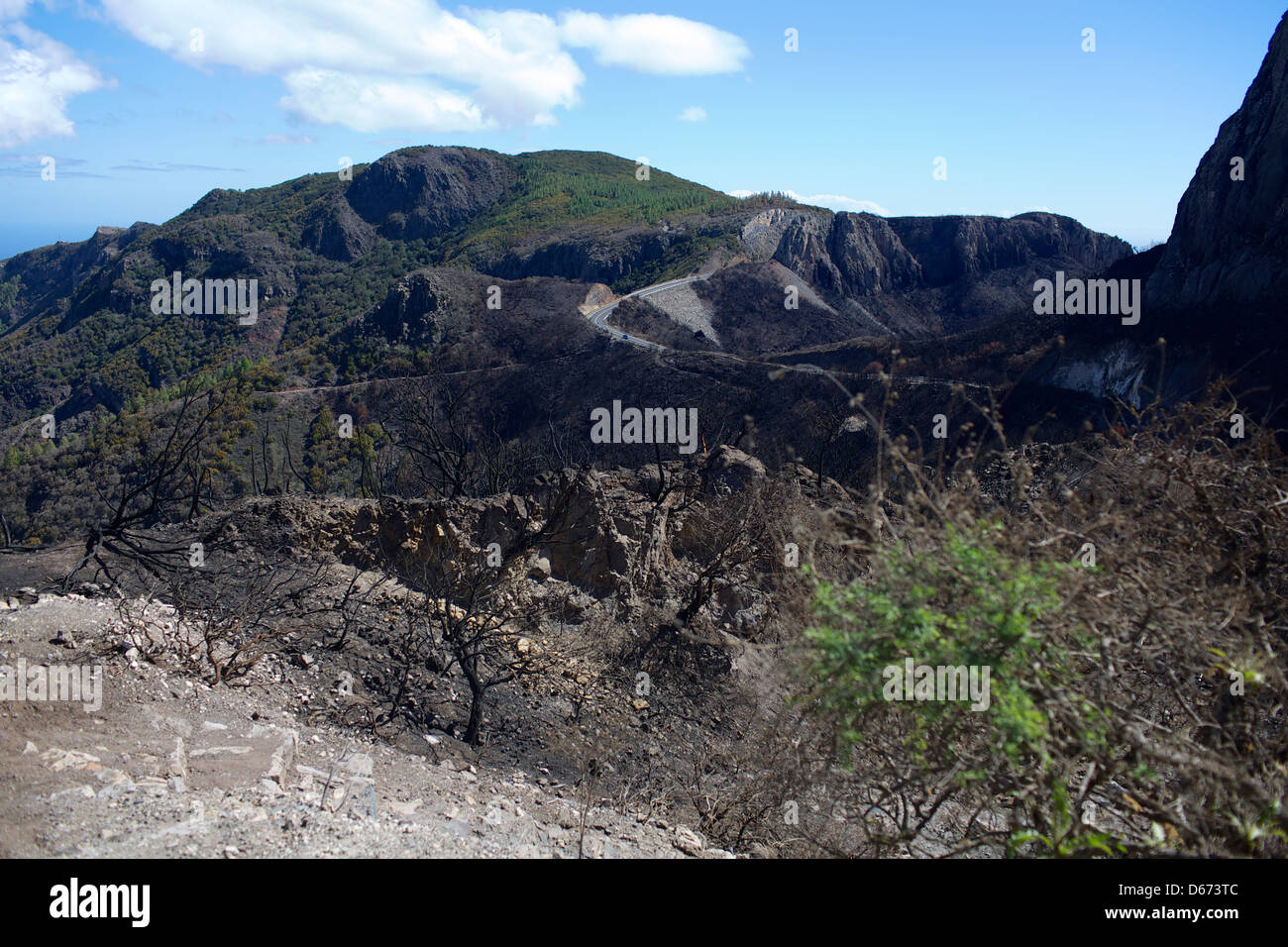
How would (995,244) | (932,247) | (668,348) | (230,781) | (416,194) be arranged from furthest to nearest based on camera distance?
(416,194) < (932,247) < (995,244) < (668,348) < (230,781)

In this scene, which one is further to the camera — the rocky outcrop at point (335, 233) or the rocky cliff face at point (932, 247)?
the rocky outcrop at point (335, 233)

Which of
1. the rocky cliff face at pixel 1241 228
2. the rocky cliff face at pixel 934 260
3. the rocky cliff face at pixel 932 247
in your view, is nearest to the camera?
the rocky cliff face at pixel 1241 228

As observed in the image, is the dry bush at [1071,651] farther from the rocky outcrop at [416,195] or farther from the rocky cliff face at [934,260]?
the rocky outcrop at [416,195]

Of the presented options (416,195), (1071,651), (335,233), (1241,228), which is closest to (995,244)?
(1241,228)

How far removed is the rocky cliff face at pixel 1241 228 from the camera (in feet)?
80.1

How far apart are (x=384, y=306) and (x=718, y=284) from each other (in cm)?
2249

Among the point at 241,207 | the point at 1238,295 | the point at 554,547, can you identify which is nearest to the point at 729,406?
the point at 1238,295

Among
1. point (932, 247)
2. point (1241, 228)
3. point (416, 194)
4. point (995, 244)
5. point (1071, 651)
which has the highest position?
point (416, 194)

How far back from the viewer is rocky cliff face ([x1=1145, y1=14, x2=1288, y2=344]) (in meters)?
24.4

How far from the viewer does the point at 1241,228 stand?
86.5 ft

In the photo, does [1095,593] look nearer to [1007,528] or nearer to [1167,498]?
[1007,528]

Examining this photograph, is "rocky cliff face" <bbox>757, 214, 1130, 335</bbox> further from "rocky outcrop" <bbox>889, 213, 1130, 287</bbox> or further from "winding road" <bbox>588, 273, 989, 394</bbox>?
"winding road" <bbox>588, 273, 989, 394</bbox>

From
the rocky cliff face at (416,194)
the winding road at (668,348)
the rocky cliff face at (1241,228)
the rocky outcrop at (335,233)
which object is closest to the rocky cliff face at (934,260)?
the winding road at (668,348)

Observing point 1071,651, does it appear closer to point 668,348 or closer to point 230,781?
point 230,781
